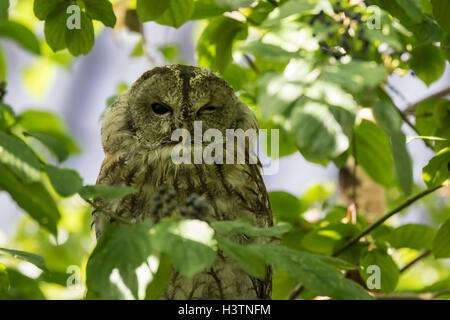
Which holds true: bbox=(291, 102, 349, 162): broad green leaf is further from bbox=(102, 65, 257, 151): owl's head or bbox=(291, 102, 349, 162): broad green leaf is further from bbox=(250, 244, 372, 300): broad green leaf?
bbox=(102, 65, 257, 151): owl's head

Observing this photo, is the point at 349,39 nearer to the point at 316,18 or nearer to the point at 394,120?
the point at 316,18

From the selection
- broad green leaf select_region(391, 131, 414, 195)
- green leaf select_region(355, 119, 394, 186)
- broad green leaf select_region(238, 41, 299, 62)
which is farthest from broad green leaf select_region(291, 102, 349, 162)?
green leaf select_region(355, 119, 394, 186)

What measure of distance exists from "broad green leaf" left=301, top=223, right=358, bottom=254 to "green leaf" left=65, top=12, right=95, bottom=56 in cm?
95

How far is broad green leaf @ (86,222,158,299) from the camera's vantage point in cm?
114

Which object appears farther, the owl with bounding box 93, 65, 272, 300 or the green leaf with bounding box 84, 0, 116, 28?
the owl with bounding box 93, 65, 272, 300

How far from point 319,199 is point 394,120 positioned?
2.03 m

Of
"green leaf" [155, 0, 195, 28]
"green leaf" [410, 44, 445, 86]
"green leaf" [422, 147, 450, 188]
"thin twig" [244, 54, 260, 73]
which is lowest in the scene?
"green leaf" [422, 147, 450, 188]

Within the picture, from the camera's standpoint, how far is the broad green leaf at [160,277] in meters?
1.35

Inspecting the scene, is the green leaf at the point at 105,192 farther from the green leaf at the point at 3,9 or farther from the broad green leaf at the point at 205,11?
the broad green leaf at the point at 205,11

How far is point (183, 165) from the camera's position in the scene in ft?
7.24

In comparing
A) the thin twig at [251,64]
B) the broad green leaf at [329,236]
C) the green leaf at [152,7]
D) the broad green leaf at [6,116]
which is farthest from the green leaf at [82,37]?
the broad green leaf at [329,236]

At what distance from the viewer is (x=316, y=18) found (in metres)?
1.20

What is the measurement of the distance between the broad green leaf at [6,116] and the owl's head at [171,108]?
556 millimetres

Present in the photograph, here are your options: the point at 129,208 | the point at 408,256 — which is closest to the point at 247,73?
the point at 129,208
